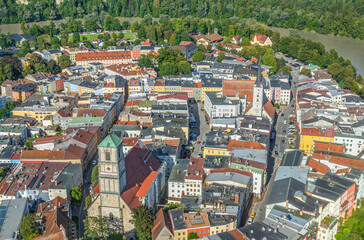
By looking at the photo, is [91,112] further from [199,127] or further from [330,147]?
[330,147]

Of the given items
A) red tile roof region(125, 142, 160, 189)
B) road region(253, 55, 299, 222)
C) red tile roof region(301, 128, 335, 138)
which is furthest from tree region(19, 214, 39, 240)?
red tile roof region(301, 128, 335, 138)

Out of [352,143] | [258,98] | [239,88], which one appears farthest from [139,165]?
[239,88]

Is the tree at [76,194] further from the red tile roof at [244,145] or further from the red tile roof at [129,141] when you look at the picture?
the red tile roof at [244,145]

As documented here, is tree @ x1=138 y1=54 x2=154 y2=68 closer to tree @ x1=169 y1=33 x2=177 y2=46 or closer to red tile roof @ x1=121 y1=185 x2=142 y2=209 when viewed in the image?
tree @ x1=169 y1=33 x2=177 y2=46

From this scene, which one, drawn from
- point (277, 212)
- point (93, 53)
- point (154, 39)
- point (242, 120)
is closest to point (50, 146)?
point (242, 120)

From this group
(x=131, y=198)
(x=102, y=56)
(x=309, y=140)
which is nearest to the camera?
(x=131, y=198)

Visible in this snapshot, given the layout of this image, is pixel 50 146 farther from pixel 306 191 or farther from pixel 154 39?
pixel 154 39
